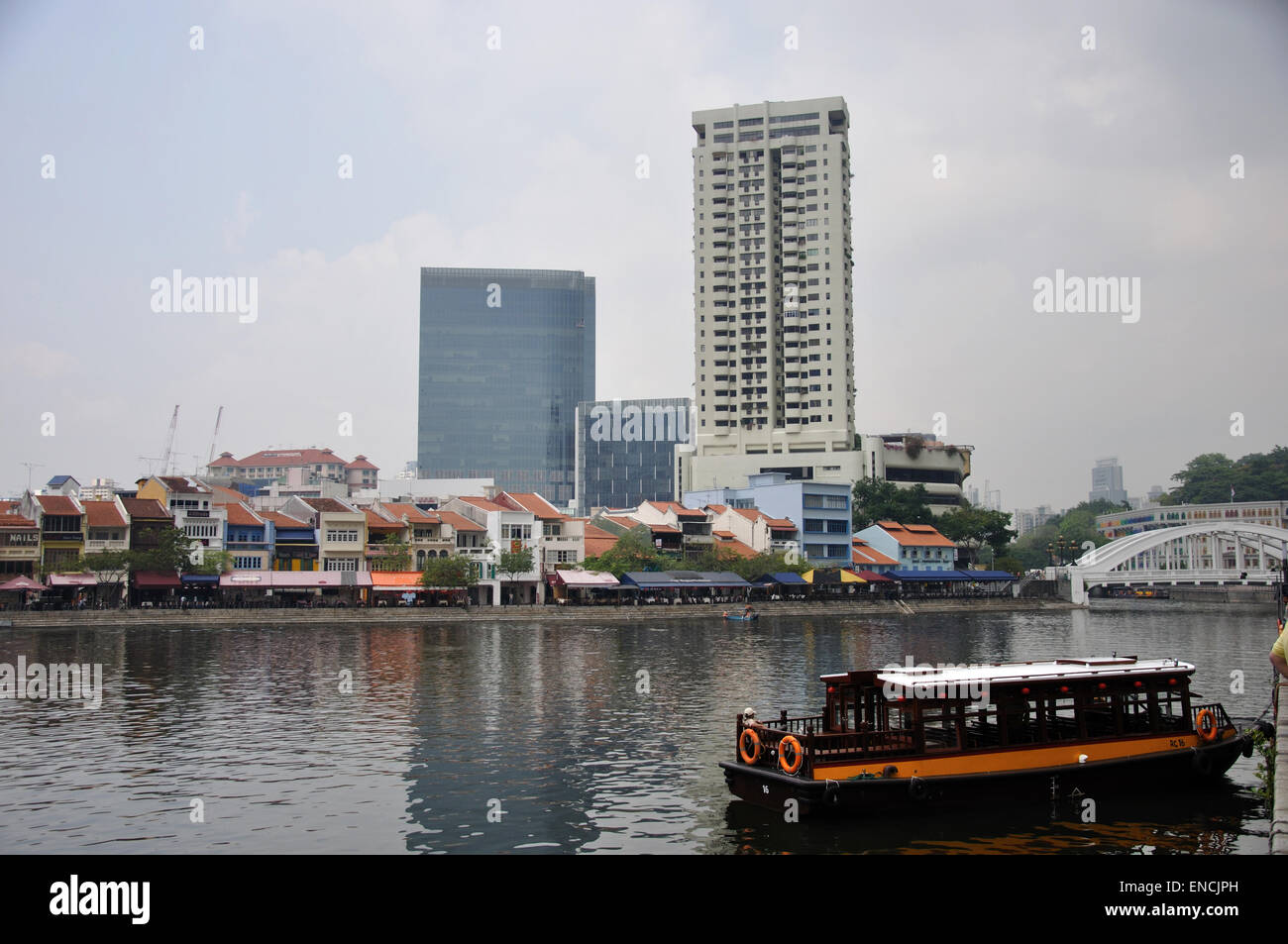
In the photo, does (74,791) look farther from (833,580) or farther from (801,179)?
(801,179)

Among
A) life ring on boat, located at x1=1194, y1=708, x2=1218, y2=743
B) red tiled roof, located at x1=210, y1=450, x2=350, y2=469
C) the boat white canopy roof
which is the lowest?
life ring on boat, located at x1=1194, y1=708, x2=1218, y2=743

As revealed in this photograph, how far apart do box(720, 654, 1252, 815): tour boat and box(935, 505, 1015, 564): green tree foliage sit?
92501 mm

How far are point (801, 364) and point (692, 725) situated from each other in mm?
108154

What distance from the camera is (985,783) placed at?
64.4 ft

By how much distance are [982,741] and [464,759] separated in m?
11.8

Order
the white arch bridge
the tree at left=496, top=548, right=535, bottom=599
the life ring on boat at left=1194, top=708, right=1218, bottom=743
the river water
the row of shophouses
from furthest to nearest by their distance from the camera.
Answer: the white arch bridge → the tree at left=496, top=548, right=535, bottom=599 → the row of shophouses → the life ring on boat at left=1194, top=708, right=1218, bottom=743 → the river water

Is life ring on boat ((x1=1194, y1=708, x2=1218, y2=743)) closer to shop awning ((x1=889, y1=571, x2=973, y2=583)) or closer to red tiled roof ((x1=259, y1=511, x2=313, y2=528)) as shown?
red tiled roof ((x1=259, y1=511, x2=313, y2=528))

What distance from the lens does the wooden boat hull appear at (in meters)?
18.8

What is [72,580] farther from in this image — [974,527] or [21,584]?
[974,527]

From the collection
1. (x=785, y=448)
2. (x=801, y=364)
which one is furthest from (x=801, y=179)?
(x=785, y=448)

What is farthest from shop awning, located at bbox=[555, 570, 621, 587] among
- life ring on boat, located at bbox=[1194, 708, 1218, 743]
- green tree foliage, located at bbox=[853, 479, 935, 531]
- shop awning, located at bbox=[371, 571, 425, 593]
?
life ring on boat, located at bbox=[1194, 708, 1218, 743]

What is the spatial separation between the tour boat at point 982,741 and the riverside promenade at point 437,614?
53.1 meters

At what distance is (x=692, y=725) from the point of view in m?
29.2

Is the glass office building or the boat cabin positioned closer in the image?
the boat cabin
